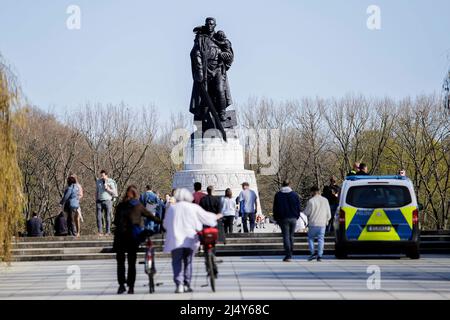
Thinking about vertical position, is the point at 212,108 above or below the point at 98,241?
above

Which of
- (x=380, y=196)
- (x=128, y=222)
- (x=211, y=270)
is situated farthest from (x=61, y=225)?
(x=211, y=270)

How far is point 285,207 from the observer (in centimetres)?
2839

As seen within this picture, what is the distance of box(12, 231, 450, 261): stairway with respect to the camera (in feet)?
108

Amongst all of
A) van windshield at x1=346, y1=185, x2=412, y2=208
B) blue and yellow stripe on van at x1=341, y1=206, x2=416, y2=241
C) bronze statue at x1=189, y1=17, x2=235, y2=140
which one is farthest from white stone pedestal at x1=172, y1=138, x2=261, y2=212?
blue and yellow stripe on van at x1=341, y1=206, x2=416, y2=241

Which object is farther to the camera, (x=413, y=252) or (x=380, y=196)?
(x=413, y=252)

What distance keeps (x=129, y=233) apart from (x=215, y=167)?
994 inches

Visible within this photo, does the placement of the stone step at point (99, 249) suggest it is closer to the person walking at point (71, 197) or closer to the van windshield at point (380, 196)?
the person walking at point (71, 197)

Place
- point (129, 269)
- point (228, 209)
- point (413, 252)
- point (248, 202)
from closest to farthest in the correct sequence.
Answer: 1. point (129, 269)
2. point (413, 252)
3. point (228, 209)
4. point (248, 202)

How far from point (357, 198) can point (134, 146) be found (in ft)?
173

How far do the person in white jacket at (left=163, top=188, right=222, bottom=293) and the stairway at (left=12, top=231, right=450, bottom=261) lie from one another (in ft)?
42.3

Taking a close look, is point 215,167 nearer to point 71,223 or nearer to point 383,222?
point 71,223

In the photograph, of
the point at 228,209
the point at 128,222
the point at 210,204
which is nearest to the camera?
the point at 128,222

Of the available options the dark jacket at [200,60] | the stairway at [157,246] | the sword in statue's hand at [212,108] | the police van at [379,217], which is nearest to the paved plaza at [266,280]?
the police van at [379,217]

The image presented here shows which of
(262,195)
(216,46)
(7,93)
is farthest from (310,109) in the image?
(7,93)
